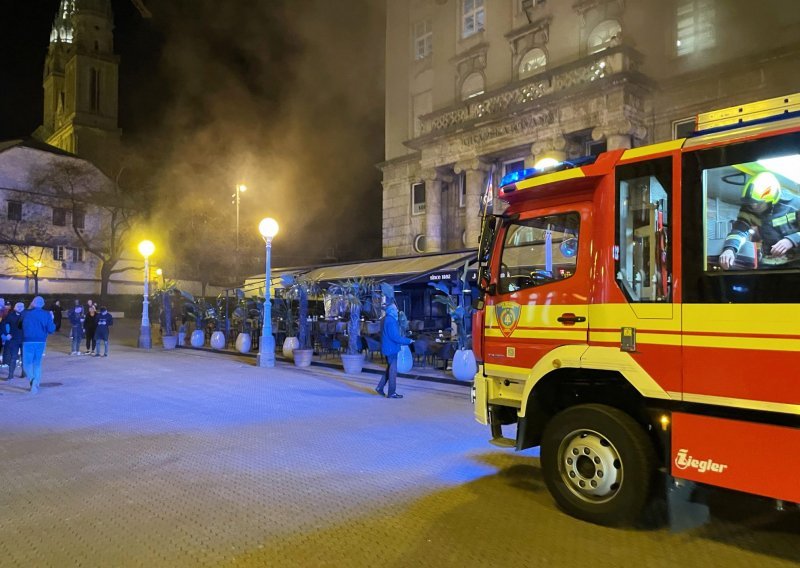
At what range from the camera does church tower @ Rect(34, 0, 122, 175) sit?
184 ft

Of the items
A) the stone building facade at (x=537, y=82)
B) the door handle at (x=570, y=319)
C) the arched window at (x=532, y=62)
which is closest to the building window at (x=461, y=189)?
the stone building facade at (x=537, y=82)

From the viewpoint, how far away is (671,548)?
339cm

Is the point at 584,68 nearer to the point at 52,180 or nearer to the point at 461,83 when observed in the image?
the point at 461,83

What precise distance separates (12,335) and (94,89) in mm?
58047

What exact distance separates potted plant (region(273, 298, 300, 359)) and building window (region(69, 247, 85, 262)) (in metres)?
29.9

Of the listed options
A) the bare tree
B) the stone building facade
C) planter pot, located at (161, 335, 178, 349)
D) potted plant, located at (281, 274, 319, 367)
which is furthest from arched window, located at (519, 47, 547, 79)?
the bare tree

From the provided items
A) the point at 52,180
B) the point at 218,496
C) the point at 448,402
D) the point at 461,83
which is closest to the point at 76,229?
the point at 52,180

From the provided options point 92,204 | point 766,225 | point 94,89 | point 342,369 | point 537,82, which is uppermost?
point 94,89

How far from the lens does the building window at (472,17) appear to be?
21.0m

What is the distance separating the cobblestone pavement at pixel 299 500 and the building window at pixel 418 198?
50.6 feet

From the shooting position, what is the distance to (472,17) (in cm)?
2138

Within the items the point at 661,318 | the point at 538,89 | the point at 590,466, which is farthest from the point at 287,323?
the point at 661,318

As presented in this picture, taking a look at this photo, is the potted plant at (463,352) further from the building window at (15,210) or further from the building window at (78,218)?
the building window at (15,210)

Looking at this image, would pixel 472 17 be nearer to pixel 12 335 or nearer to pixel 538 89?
pixel 538 89
